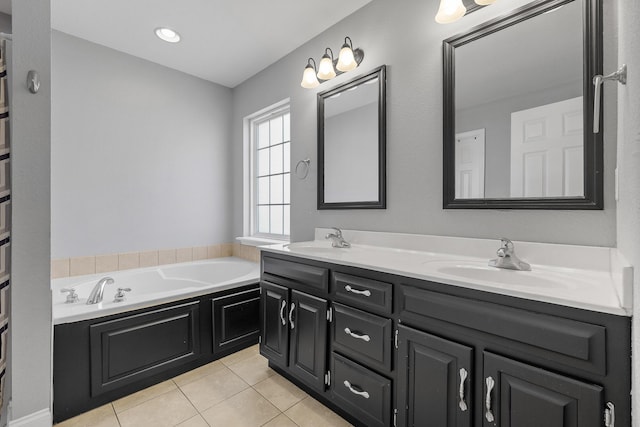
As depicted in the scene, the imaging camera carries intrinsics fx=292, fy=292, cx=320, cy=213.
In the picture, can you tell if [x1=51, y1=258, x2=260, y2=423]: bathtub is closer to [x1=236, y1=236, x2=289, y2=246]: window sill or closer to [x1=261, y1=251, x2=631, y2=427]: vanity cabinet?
[x1=236, y1=236, x2=289, y2=246]: window sill

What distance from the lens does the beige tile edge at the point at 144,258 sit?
7.86ft

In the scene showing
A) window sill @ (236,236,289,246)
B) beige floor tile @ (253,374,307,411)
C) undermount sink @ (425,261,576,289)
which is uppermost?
undermount sink @ (425,261,576,289)

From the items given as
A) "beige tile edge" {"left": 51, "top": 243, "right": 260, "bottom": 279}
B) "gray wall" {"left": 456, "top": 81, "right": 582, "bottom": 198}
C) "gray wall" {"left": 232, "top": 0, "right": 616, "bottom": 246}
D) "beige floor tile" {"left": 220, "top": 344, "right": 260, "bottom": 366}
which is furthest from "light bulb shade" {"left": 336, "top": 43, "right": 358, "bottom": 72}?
"beige floor tile" {"left": 220, "top": 344, "right": 260, "bottom": 366}

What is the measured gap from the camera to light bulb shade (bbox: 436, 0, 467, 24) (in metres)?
1.44

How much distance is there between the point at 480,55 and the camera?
4.99 ft

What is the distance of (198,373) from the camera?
2.07 meters

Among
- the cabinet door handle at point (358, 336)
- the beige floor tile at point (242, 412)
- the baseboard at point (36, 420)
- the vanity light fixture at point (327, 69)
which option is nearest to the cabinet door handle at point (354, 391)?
the cabinet door handle at point (358, 336)

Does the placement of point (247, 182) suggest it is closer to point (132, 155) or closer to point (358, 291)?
point (132, 155)

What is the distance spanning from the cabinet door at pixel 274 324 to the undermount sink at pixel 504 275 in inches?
38.2

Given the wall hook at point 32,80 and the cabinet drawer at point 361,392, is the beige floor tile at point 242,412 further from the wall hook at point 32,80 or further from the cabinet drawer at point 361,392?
the wall hook at point 32,80

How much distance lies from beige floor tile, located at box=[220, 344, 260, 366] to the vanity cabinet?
1.68 ft

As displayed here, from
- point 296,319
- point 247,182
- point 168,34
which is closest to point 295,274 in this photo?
point 296,319

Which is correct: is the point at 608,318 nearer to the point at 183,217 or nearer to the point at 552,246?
the point at 552,246

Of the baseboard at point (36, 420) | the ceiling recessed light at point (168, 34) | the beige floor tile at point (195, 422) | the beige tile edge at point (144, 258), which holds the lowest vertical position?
the beige floor tile at point (195, 422)
